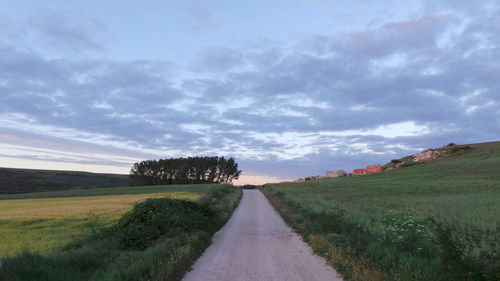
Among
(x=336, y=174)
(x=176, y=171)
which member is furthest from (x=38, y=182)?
(x=336, y=174)

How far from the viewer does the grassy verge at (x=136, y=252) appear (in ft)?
27.3

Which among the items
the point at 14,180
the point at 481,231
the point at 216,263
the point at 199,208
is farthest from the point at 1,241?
the point at 14,180

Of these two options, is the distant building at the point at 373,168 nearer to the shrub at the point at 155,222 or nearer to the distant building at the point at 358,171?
the distant building at the point at 358,171

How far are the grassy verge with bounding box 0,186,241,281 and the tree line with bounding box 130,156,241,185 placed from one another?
129 meters

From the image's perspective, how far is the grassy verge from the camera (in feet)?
27.3

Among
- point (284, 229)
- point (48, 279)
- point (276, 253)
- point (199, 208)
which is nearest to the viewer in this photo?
point (48, 279)

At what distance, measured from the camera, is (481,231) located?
528 inches

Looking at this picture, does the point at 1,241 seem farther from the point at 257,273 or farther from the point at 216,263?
the point at 257,273

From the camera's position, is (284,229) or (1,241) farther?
(284,229)

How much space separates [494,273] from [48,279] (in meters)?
8.72

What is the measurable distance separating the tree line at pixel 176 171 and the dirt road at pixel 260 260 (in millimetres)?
132103

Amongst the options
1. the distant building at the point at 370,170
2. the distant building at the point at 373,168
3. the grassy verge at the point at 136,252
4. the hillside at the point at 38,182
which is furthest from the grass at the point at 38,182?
the grassy verge at the point at 136,252

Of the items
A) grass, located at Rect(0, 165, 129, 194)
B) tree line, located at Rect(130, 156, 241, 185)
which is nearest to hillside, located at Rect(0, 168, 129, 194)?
grass, located at Rect(0, 165, 129, 194)

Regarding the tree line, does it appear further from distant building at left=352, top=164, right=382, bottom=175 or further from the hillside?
distant building at left=352, top=164, right=382, bottom=175
